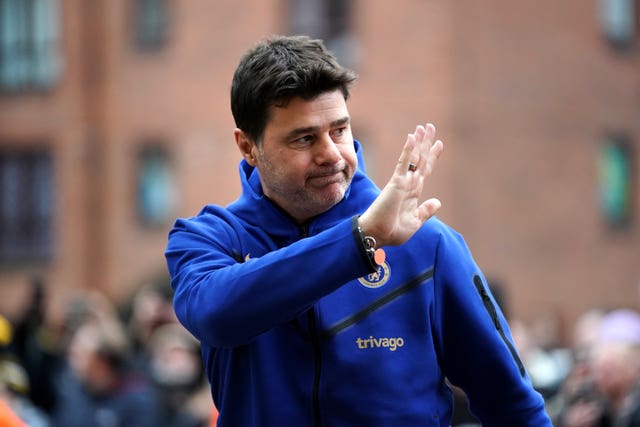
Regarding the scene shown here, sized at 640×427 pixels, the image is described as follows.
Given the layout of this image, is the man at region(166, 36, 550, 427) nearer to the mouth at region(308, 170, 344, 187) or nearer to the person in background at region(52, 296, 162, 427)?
the mouth at region(308, 170, 344, 187)

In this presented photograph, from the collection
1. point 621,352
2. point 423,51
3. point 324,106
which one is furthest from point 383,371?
point 423,51

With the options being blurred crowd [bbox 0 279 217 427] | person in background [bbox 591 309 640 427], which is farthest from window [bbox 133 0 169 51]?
person in background [bbox 591 309 640 427]

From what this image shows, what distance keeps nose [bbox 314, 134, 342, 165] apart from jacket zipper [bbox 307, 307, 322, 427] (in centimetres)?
38

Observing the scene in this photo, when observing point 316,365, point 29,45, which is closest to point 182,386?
point 316,365

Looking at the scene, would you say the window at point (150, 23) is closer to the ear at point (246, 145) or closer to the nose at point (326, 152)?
the ear at point (246, 145)

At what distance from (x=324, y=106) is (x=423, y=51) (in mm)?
19101

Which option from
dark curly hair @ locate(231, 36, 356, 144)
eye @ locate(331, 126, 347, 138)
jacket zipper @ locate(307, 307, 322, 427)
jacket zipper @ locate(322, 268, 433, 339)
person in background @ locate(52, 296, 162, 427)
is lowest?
person in background @ locate(52, 296, 162, 427)

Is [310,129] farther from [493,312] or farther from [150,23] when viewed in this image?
[150,23]

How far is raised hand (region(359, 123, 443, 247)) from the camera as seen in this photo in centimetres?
265

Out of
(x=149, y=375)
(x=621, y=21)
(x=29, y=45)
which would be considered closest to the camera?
(x=149, y=375)

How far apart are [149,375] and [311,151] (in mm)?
7085

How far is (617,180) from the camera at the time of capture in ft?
85.0

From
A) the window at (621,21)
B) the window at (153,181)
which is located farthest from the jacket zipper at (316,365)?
the window at (621,21)

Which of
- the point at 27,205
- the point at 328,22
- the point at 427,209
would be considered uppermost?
the point at 328,22
